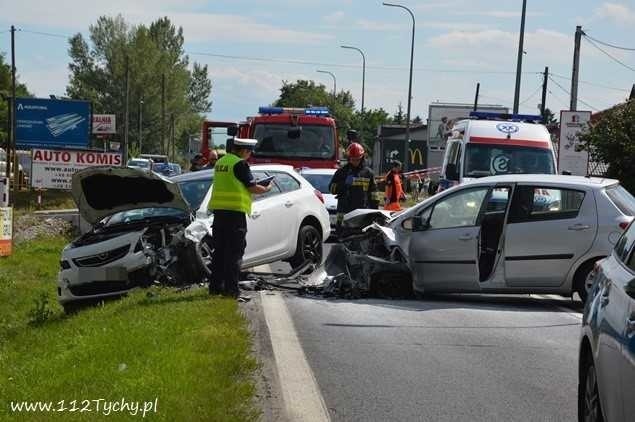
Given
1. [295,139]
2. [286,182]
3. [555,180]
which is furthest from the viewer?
[295,139]

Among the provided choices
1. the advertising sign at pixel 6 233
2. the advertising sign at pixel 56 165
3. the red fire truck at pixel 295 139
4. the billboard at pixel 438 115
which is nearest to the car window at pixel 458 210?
the advertising sign at pixel 6 233

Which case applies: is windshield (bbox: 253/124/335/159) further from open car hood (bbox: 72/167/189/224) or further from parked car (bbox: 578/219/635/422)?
parked car (bbox: 578/219/635/422)

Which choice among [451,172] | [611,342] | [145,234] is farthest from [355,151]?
[611,342]

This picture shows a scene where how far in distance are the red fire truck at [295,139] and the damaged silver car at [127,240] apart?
10667 millimetres

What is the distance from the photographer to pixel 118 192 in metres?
12.6

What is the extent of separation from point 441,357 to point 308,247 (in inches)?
249

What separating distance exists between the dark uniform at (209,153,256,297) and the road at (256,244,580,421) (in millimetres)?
822

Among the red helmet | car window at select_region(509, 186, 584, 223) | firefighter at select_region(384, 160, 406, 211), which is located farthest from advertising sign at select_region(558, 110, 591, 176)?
car window at select_region(509, 186, 584, 223)

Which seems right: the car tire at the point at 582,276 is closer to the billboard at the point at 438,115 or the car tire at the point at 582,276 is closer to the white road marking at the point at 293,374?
the white road marking at the point at 293,374

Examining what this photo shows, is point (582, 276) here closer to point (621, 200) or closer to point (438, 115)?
point (621, 200)

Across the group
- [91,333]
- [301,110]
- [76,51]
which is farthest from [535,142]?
[76,51]

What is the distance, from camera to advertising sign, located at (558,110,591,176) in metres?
29.3

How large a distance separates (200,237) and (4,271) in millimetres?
7607

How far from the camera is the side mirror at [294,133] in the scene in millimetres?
23578
